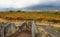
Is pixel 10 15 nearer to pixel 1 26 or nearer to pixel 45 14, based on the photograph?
pixel 1 26

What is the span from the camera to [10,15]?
6.39m

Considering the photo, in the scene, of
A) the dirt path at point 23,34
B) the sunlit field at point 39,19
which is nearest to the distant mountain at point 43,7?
the sunlit field at point 39,19

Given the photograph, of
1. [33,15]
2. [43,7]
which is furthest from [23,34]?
[43,7]

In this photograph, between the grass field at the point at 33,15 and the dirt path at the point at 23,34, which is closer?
the grass field at the point at 33,15

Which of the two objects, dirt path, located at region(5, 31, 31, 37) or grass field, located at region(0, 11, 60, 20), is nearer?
grass field, located at region(0, 11, 60, 20)

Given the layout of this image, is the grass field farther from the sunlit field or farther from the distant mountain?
the distant mountain

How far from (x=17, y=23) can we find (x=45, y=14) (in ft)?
3.03

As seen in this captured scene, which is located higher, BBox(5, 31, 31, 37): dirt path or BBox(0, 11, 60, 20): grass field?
BBox(0, 11, 60, 20): grass field

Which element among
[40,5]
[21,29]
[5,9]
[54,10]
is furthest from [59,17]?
[5,9]

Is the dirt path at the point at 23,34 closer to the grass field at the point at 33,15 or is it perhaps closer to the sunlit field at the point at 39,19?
the sunlit field at the point at 39,19

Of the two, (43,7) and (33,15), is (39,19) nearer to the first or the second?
(33,15)

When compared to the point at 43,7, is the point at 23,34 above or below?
below

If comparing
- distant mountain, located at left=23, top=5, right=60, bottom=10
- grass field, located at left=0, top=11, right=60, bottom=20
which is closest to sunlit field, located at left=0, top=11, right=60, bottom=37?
grass field, located at left=0, top=11, right=60, bottom=20

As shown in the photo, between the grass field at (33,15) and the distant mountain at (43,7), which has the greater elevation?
the distant mountain at (43,7)
